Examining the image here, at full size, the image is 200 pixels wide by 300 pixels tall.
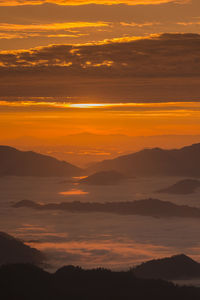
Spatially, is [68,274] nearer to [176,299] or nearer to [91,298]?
[91,298]

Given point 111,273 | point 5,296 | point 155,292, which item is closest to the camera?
point 5,296

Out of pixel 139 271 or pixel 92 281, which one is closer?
pixel 92 281

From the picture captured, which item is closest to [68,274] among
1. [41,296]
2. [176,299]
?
[41,296]

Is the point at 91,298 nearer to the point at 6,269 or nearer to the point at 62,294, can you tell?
the point at 62,294

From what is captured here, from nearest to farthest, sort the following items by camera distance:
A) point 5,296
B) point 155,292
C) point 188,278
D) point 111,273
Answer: point 5,296, point 155,292, point 111,273, point 188,278

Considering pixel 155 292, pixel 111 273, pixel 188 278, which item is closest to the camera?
pixel 155 292

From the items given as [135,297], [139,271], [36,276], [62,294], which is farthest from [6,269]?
[139,271]
